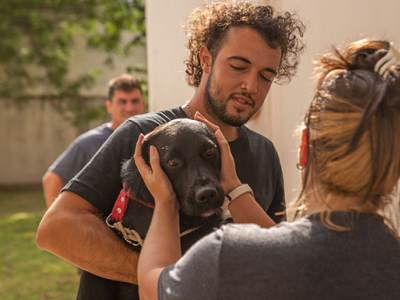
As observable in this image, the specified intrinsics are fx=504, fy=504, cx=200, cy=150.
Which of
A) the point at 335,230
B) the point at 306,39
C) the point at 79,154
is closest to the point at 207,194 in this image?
the point at 335,230

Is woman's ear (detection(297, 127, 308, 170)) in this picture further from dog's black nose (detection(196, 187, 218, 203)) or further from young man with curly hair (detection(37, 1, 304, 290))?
young man with curly hair (detection(37, 1, 304, 290))

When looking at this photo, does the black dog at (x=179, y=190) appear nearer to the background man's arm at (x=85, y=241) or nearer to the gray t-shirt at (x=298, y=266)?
the background man's arm at (x=85, y=241)

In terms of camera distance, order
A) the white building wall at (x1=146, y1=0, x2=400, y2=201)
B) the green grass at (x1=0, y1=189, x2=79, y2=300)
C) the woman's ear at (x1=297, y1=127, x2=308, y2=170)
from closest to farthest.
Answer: the woman's ear at (x1=297, y1=127, x2=308, y2=170) → the white building wall at (x1=146, y1=0, x2=400, y2=201) → the green grass at (x1=0, y1=189, x2=79, y2=300)

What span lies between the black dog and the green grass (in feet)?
16.3

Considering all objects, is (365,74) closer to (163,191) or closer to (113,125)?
(163,191)

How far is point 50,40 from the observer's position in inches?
620

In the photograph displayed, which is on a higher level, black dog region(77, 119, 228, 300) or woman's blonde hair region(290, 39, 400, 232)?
woman's blonde hair region(290, 39, 400, 232)

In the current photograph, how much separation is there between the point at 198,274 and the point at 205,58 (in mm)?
1556

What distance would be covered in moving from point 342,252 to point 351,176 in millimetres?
206

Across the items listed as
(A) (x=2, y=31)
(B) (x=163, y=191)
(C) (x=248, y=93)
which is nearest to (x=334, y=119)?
(B) (x=163, y=191)

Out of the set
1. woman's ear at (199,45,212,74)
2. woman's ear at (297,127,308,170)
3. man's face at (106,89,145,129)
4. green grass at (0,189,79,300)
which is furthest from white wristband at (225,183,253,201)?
green grass at (0,189,79,300)

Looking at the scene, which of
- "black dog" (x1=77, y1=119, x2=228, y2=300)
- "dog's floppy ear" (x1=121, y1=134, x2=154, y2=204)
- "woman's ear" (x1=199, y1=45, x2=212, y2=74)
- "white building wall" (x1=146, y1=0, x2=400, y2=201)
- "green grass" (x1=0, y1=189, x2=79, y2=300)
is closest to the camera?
"black dog" (x1=77, y1=119, x2=228, y2=300)

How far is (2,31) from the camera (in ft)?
48.1

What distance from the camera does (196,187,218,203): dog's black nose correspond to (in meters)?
1.94
